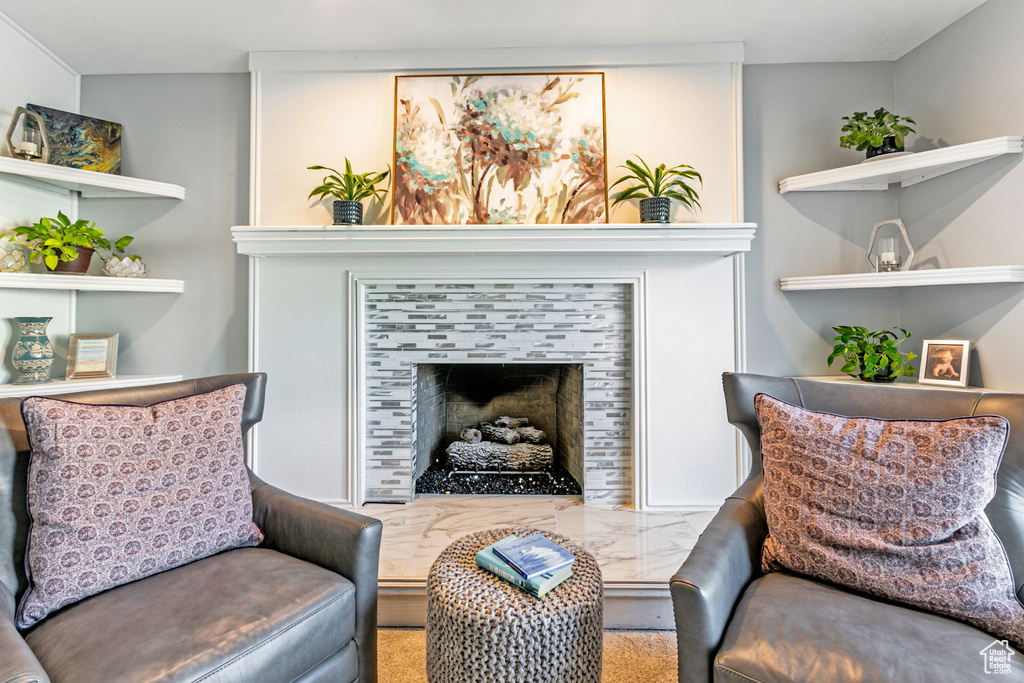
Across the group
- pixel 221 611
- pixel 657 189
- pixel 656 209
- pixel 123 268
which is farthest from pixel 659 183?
pixel 123 268

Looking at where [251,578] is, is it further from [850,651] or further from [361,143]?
[361,143]

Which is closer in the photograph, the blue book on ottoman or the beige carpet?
the blue book on ottoman

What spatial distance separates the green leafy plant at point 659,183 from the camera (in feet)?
7.36

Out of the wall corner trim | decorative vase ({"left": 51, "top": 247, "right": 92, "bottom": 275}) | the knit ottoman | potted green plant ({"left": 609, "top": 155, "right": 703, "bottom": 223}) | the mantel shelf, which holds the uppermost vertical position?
the wall corner trim

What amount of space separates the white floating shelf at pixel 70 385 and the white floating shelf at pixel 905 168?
3139 mm

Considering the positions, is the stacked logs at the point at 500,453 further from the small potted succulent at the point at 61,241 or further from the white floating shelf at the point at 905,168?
the small potted succulent at the point at 61,241

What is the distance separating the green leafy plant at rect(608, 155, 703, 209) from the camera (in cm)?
224

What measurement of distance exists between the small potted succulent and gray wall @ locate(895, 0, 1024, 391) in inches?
156

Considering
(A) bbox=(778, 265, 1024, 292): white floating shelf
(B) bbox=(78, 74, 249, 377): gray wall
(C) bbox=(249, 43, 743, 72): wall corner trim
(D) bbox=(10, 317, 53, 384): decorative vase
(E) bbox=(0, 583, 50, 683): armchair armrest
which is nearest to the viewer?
(E) bbox=(0, 583, 50, 683): armchair armrest

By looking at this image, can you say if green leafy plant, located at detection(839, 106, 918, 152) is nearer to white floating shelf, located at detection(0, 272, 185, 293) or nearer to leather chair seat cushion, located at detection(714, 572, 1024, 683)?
leather chair seat cushion, located at detection(714, 572, 1024, 683)

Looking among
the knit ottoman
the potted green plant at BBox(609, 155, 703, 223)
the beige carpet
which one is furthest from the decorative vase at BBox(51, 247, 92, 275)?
the potted green plant at BBox(609, 155, 703, 223)

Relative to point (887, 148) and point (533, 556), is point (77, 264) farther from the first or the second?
point (887, 148)

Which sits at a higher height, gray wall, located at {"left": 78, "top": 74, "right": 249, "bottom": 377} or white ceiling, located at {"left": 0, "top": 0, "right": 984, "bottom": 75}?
white ceiling, located at {"left": 0, "top": 0, "right": 984, "bottom": 75}

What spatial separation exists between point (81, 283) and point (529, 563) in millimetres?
2470
